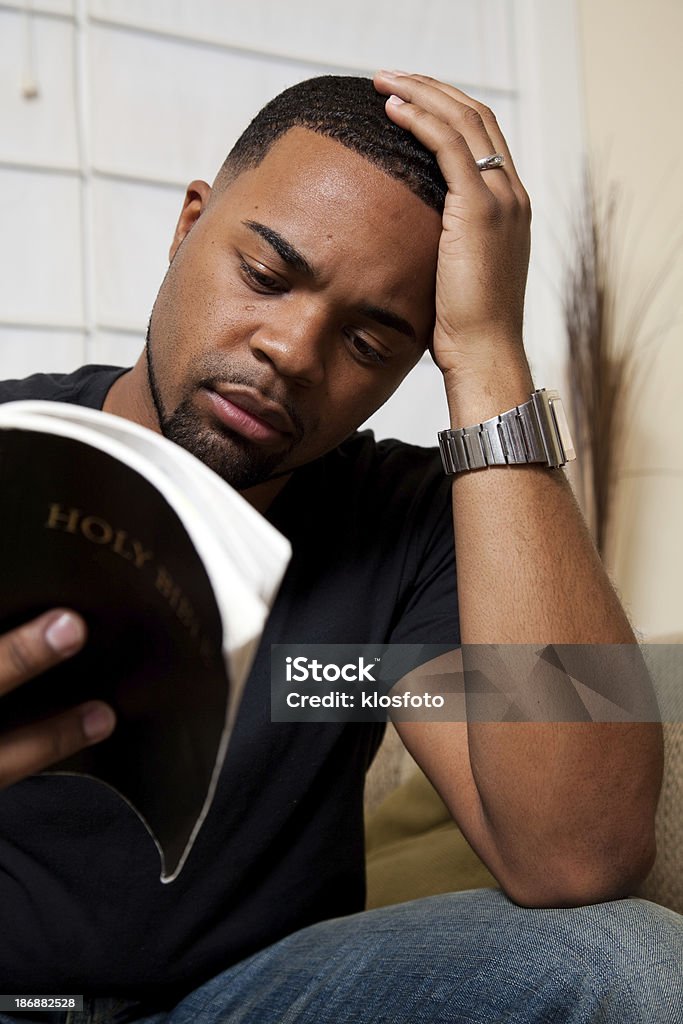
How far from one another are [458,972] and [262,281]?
0.58 meters

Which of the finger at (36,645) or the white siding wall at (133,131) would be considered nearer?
the finger at (36,645)

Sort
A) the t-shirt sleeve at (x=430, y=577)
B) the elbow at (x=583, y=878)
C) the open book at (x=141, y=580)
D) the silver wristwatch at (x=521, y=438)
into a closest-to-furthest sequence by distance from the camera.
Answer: the open book at (x=141, y=580) < the elbow at (x=583, y=878) < the silver wristwatch at (x=521, y=438) < the t-shirt sleeve at (x=430, y=577)

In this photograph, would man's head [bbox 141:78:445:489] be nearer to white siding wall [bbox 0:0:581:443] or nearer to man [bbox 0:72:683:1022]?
man [bbox 0:72:683:1022]

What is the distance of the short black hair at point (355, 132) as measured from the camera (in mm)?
947

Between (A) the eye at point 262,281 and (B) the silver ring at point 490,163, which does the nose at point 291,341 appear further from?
(B) the silver ring at point 490,163

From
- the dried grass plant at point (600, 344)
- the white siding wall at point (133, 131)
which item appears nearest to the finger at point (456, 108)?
the white siding wall at point (133, 131)

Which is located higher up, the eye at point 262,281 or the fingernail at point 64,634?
the eye at point 262,281

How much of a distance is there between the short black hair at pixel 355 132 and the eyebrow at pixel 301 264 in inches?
4.4

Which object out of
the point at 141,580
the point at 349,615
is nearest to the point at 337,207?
the point at 349,615

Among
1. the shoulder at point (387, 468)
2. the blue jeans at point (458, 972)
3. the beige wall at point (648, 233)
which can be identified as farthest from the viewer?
the beige wall at point (648, 233)

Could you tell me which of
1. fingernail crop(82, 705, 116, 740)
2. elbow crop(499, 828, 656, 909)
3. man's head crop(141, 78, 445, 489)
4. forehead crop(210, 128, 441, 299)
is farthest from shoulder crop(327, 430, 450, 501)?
fingernail crop(82, 705, 116, 740)

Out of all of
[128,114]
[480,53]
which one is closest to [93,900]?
[128,114]

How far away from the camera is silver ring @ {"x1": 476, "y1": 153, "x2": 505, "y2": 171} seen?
0.96 meters

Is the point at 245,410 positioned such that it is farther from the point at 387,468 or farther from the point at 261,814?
the point at 261,814
